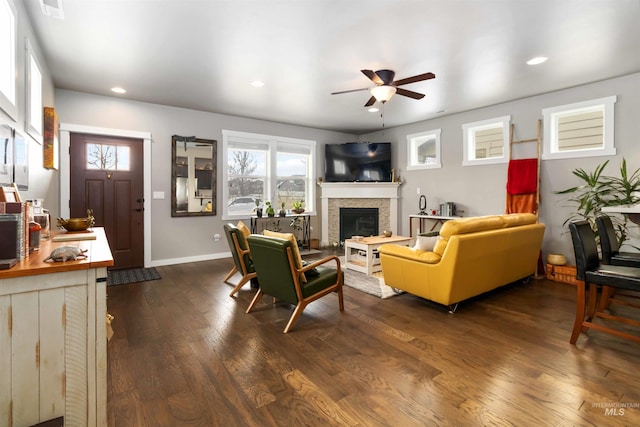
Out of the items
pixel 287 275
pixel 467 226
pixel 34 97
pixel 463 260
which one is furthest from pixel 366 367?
pixel 34 97

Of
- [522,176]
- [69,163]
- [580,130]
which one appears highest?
[580,130]

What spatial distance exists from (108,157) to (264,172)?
2.65 metres

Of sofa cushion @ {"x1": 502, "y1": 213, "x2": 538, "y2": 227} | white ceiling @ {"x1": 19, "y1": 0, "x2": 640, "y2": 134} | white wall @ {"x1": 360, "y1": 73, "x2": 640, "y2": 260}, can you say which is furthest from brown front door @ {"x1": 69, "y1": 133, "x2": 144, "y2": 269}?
sofa cushion @ {"x1": 502, "y1": 213, "x2": 538, "y2": 227}

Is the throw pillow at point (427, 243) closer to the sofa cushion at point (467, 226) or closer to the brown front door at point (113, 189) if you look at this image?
the sofa cushion at point (467, 226)

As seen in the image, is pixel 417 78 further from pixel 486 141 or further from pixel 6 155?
pixel 6 155

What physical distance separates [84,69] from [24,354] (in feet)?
12.4

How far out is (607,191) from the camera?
Result: 4.04 meters

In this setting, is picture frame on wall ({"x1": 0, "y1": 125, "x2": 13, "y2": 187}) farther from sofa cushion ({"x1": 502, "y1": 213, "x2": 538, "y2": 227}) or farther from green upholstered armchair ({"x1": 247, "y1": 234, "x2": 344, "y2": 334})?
sofa cushion ({"x1": 502, "y1": 213, "x2": 538, "y2": 227})

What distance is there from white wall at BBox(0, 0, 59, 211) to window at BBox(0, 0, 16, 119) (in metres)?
0.09

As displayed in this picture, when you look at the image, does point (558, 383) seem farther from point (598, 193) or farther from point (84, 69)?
point (84, 69)

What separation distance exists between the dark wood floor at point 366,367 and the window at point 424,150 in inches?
138

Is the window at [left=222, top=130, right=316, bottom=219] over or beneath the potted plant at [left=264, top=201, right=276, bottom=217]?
over

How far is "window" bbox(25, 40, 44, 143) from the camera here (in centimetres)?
267

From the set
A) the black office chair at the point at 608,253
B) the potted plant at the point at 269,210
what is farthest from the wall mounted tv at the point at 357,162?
the black office chair at the point at 608,253
